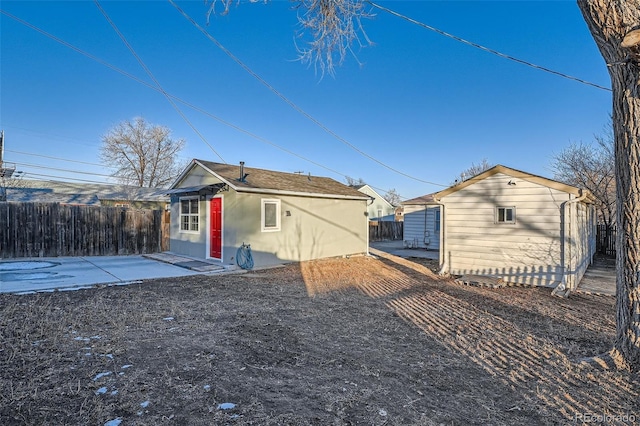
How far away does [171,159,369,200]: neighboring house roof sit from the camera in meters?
10.4

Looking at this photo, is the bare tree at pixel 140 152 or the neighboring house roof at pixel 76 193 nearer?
the neighboring house roof at pixel 76 193

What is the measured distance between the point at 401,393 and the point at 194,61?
1298cm

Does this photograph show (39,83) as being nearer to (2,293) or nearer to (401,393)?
(2,293)

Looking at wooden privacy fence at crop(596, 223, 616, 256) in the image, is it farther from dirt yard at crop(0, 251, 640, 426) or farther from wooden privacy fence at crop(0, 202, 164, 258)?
wooden privacy fence at crop(0, 202, 164, 258)

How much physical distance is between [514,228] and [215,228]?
8.75m

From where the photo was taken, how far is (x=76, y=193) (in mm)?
23047

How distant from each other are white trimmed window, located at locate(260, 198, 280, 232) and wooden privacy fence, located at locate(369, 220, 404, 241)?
1322 centimetres

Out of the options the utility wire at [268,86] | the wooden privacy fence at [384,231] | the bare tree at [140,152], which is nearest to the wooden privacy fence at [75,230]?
the utility wire at [268,86]

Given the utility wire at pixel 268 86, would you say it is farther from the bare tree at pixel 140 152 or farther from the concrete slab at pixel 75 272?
the bare tree at pixel 140 152

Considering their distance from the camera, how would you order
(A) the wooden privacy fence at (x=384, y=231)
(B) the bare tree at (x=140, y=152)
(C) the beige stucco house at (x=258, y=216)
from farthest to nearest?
(B) the bare tree at (x=140, y=152) < (A) the wooden privacy fence at (x=384, y=231) < (C) the beige stucco house at (x=258, y=216)

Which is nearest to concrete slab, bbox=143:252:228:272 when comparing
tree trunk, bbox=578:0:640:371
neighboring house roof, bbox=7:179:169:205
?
tree trunk, bbox=578:0:640:371

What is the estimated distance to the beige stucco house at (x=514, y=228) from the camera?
7.60m

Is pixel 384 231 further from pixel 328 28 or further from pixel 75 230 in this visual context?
pixel 328 28

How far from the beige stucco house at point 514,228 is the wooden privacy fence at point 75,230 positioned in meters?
11.1
